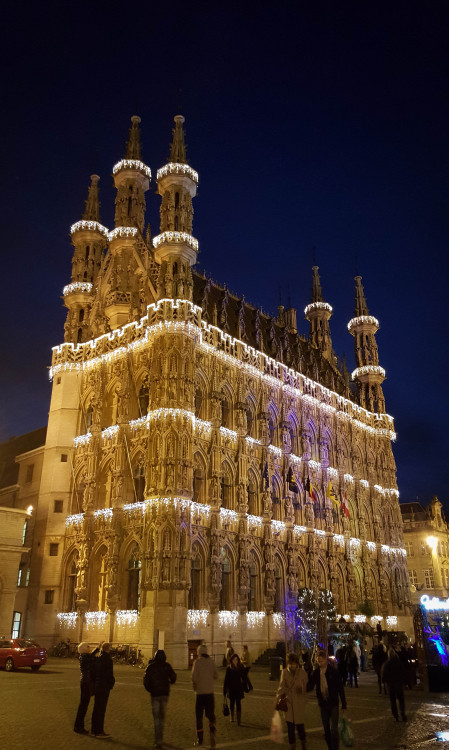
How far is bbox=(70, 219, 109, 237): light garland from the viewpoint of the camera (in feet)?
173

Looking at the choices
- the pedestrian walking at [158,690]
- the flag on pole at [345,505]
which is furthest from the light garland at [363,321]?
the pedestrian walking at [158,690]

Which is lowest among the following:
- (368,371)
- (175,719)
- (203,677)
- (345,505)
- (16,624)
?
(175,719)

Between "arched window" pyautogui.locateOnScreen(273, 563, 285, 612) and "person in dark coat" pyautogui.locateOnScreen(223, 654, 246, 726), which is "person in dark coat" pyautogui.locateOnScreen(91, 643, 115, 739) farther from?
"arched window" pyautogui.locateOnScreen(273, 563, 285, 612)

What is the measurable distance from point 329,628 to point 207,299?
25069 millimetres

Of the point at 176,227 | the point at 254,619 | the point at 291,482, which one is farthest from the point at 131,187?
the point at 254,619

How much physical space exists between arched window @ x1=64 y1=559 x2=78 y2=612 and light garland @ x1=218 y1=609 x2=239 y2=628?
9784mm

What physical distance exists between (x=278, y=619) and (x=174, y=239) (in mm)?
26908

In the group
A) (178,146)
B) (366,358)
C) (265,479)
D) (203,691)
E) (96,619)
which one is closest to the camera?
(203,691)

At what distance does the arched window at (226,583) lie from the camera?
40438mm

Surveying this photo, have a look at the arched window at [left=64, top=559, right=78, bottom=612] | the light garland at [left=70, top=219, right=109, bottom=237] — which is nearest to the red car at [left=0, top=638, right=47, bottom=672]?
the arched window at [left=64, top=559, right=78, bottom=612]

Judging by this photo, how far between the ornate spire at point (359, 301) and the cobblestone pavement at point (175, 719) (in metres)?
50.7

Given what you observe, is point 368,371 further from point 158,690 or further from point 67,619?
point 158,690

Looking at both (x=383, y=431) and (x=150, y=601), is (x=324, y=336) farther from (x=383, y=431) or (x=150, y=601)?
(x=150, y=601)

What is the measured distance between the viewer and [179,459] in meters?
37.3
